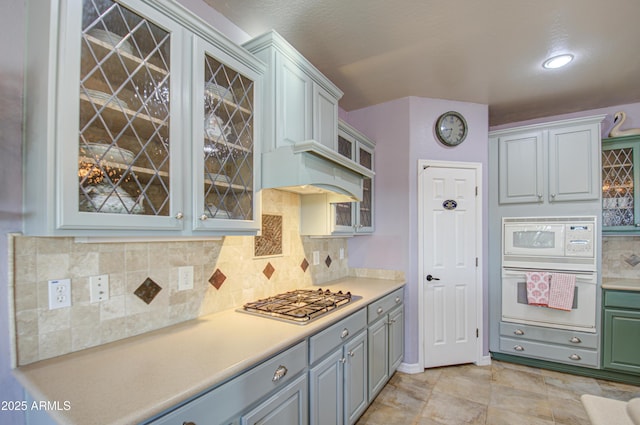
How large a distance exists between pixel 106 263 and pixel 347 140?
207cm

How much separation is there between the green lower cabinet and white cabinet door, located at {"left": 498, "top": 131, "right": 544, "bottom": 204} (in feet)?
4.12

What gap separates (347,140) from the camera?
2.76m

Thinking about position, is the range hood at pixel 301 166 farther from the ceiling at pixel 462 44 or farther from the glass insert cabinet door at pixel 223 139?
the ceiling at pixel 462 44

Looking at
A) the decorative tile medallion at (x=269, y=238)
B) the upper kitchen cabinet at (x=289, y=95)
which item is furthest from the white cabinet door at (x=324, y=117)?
the decorative tile medallion at (x=269, y=238)

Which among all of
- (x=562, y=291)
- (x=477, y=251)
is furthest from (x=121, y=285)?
(x=562, y=291)

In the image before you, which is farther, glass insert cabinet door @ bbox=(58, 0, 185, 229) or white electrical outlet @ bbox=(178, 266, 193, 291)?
white electrical outlet @ bbox=(178, 266, 193, 291)

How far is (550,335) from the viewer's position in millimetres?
3020

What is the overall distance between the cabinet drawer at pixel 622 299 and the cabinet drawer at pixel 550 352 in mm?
497

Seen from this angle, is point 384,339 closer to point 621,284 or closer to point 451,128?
point 451,128

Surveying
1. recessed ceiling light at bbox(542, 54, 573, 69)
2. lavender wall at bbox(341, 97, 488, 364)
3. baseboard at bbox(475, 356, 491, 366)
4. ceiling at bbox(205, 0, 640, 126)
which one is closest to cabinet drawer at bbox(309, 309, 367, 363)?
lavender wall at bbox(341, 97, 488, 364)

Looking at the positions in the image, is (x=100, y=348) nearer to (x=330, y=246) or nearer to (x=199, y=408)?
(x=199, y=408)

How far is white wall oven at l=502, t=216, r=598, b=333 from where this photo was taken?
2.88 metres

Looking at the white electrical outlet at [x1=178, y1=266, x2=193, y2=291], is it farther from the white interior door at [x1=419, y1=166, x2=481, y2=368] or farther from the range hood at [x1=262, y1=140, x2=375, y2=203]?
the white interior door at [x1=419, y1=166, x2=481, y2=368]

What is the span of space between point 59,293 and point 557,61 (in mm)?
3511
